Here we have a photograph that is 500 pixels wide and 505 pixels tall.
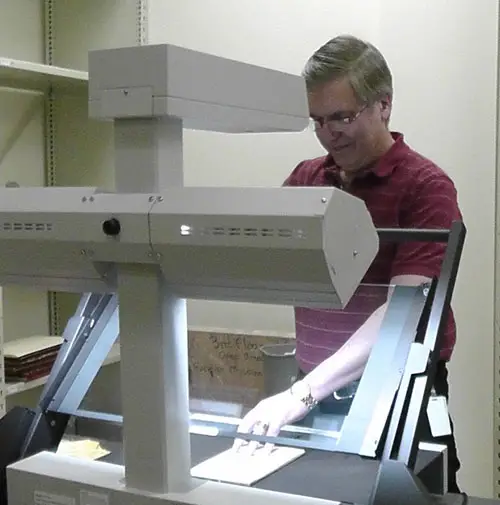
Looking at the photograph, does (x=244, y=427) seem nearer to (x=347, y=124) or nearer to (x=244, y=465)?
(x=244, y=465)

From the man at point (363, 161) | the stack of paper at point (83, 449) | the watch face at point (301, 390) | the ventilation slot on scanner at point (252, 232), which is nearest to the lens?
the ventilation slot on scanner at point (252, 232)

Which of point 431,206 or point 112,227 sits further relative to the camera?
point 431,206

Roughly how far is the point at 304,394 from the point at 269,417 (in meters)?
0.09

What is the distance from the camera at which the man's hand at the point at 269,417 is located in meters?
1.12

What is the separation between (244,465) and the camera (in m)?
1.05

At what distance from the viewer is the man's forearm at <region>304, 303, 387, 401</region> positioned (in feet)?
3.58

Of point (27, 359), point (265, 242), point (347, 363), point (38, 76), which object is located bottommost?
point (27, 359)

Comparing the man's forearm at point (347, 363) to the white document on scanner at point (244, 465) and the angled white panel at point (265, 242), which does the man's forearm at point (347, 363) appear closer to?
the white document on scanner at point (244, 465)

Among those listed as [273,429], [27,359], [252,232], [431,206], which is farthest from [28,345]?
[252,232]

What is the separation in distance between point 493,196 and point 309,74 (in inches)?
35.3

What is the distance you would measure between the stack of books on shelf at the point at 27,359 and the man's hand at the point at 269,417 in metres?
1.12

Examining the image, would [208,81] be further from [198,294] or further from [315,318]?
[315,318]

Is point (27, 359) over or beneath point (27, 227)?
beneath

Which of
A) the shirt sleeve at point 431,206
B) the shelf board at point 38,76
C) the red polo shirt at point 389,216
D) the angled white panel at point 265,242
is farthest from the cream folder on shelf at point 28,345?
the angled white panel at point 265,242
